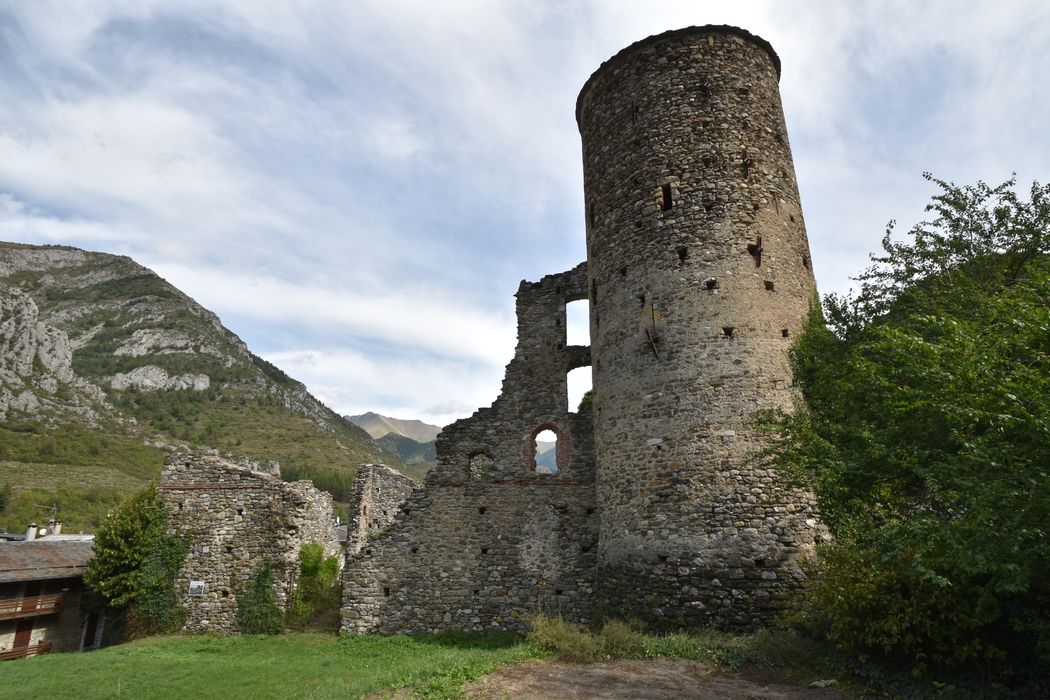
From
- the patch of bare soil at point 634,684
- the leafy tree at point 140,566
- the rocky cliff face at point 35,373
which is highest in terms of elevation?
the rocky cliff face at point 35,373

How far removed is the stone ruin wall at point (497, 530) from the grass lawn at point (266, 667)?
0.90m

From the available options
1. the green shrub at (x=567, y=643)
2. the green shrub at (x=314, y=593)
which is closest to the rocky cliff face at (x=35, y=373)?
the green shrub at (x=314, y=593)

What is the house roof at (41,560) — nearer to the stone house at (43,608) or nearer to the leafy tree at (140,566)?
the stone house at (43,608)

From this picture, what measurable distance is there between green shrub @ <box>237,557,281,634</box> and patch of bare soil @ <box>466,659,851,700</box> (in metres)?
10.2

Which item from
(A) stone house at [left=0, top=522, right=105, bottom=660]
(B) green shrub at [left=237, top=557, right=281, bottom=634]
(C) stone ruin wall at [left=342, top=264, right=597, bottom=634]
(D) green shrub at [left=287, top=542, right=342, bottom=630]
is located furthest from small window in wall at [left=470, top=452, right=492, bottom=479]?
(A) stone house at [left=0, top=522, right=105, bottom=660]

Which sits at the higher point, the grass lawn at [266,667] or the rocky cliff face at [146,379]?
the rocky cliff face at [146,379]

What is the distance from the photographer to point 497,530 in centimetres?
1627

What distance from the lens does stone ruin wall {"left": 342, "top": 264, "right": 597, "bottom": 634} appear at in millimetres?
15523

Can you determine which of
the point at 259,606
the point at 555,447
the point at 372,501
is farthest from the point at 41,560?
the point at 555,447

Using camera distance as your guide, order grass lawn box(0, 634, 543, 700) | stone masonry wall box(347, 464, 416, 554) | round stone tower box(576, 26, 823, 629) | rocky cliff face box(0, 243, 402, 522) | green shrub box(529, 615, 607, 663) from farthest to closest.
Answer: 1. rocky cliff face box(0, 243, 402, 522)
2. stone masonry wall box(347, 464, 416, 554)
3. round stone tower box(576, 26, 823, 629)
4. green shrub box(529, 615, 607, 663)
5. grass lawn box(0, 634, 543, 700)

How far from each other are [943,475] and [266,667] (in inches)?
538

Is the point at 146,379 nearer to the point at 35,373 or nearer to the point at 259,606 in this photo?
the point at 35,373

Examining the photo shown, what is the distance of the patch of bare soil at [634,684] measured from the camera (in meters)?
8.05

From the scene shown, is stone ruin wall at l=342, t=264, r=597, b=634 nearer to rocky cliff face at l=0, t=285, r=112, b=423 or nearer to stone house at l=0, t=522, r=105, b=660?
stone house at l=0, t=522, r=105, b=660
